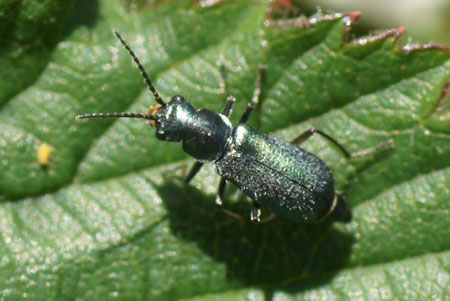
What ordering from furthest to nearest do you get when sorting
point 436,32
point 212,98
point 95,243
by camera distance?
point 436,32 → point 212,98 → point 95,243

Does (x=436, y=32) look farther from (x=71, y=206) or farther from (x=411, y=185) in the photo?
(x=71, y=206)

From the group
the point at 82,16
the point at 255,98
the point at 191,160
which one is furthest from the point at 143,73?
the point at 255,98

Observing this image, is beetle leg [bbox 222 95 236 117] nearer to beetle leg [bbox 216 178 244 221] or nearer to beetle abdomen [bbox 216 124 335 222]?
beetle abdomen [bbox 216 124 335 222]

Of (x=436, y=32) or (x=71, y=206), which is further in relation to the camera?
(x=436, y=32)

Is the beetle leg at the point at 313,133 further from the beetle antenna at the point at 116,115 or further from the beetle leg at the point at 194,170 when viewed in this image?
the beetle antenna at the point at 116,115

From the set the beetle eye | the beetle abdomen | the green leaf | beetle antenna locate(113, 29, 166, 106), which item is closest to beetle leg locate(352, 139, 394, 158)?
the green leaf

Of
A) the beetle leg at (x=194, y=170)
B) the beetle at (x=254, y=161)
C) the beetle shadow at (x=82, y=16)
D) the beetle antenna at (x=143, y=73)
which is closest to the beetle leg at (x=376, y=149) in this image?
the beetle at (x=254, y=161)

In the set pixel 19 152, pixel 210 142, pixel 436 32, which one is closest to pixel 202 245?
pixel 210 142
